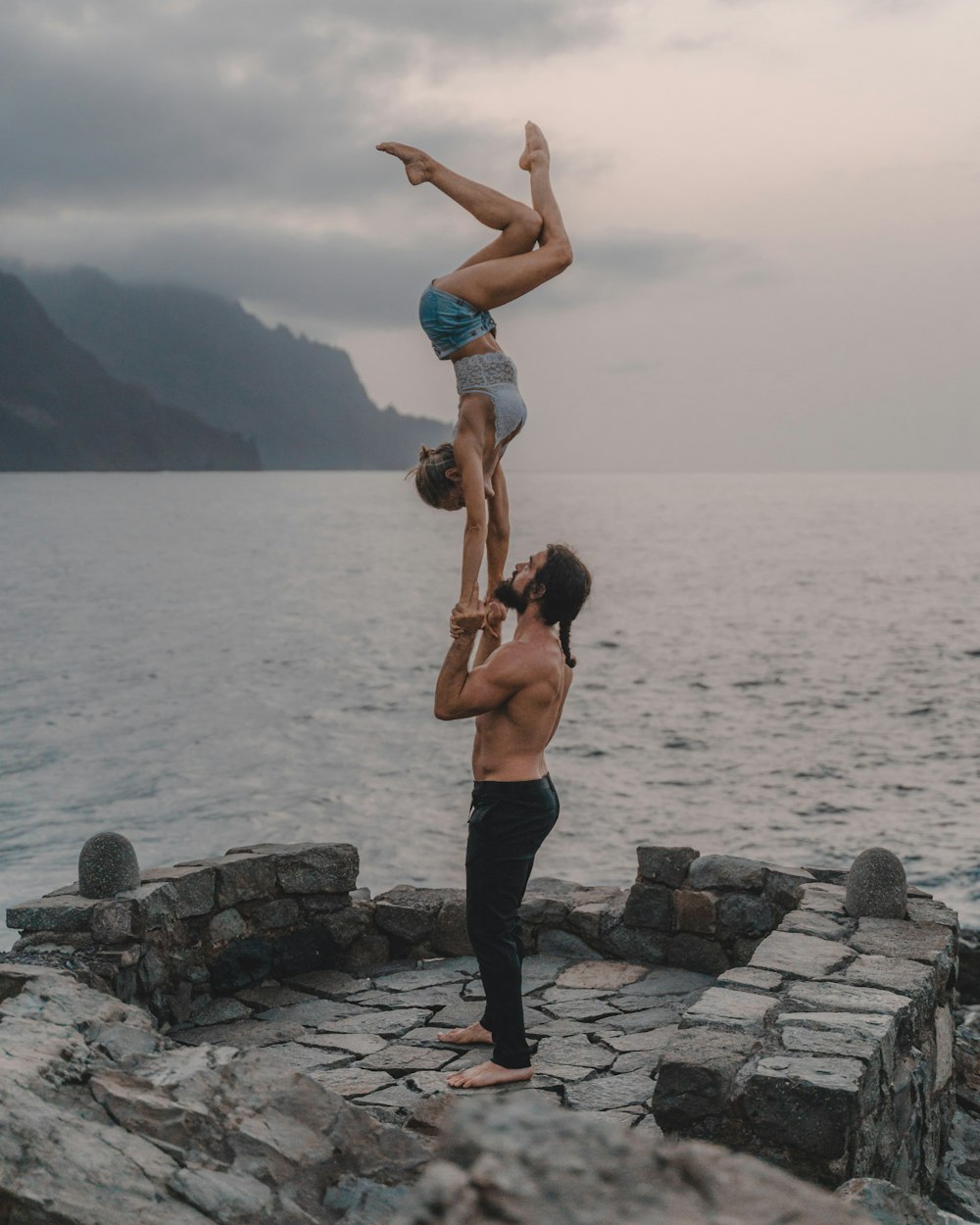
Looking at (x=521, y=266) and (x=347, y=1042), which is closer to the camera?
(x=521, y=266)

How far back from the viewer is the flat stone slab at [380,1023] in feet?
25.8

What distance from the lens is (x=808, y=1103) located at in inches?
205

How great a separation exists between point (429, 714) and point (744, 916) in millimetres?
27583

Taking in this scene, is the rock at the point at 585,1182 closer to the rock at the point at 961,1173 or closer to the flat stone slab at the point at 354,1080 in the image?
the flat stone slab at the point at 354,1080

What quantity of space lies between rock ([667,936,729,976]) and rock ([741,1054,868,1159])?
11.4 feet

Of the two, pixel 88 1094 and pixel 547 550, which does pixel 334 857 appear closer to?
pixel 547 550

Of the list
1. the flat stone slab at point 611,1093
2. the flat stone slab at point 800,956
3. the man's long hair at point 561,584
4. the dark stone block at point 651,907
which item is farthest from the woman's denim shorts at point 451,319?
the dark stone block at point 651,907

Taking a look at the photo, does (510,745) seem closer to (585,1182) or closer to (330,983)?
(330,983)

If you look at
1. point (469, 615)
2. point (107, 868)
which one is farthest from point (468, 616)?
point (107, 868)

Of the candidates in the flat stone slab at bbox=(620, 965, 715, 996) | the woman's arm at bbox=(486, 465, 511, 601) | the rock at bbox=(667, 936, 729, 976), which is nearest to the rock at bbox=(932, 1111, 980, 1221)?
the flat stone slab at bbox=(620, 965, 715, 996)

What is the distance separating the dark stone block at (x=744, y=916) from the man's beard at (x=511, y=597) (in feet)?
11.5

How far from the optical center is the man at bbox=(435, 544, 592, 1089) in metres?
6.27

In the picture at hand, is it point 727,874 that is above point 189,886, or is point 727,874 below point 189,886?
above

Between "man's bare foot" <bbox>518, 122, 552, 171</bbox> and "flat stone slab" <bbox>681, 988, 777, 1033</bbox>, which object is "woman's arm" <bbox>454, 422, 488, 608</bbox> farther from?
"flat stone slab" <bbox>681, 988, 777, 1033</bbox>
